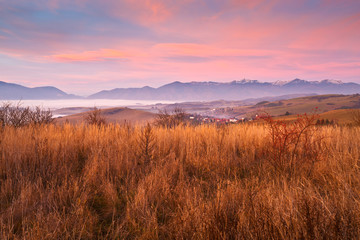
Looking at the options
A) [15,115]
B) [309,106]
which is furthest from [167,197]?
[309,106]

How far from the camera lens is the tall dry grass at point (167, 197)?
2.15 metres

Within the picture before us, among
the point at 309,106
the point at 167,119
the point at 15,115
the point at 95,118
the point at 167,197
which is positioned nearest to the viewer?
the point at 167,197

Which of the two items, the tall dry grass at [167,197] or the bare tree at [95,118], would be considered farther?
the bare tree at [95,118]

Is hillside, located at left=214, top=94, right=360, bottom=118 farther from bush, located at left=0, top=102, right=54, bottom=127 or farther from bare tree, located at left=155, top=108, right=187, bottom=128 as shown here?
bush, located at left=0, top=102, right=54, bottom=127

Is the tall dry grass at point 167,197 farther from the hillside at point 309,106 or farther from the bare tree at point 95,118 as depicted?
the hillside at point 309,106

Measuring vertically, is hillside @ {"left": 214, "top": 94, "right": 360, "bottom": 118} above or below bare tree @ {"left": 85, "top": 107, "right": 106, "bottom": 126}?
below

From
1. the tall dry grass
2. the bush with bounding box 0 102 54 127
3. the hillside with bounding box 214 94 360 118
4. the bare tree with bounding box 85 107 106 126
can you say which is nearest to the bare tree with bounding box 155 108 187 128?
the bare tree with bounding box 85 107 106 126

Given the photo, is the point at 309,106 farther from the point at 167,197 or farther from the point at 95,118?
the point at 167,197

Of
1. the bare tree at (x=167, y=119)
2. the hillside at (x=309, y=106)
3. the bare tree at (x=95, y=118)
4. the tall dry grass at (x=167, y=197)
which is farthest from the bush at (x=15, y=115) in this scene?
the hillside at (x=309, y=106)

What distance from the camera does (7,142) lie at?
4.93 m

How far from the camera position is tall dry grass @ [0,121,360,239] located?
215cm

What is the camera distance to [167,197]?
10.9 ft

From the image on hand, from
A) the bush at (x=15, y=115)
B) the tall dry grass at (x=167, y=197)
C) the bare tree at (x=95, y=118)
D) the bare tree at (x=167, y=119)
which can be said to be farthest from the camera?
the bare tree at (x=167, y=119)

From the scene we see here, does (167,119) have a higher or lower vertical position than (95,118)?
lower
